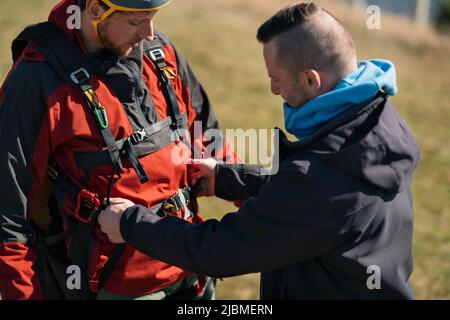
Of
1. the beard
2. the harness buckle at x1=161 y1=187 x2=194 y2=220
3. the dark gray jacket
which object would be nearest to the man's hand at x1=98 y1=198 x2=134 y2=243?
the dark gray jacket

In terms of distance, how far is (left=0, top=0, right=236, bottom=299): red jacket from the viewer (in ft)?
9.70

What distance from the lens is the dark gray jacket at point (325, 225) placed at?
8.20ft

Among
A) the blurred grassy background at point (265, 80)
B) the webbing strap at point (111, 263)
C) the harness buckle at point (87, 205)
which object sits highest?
the harness buckle at point (87, 205)

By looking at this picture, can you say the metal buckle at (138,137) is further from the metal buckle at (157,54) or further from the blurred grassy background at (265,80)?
the blurred grassy background at (265,80)

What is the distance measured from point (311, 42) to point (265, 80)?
879 cm

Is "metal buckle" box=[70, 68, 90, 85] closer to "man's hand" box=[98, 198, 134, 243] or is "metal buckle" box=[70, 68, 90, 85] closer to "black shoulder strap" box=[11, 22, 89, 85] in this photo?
"black shoulder strap" box=[11, 22, 89, 85]

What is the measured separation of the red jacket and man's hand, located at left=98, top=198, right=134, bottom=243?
0.60ft

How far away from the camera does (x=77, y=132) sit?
3016mm

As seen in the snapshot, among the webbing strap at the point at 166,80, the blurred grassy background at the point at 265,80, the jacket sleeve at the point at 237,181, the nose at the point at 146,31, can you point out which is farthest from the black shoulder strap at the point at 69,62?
the blurred grassy background at the point at 265,80

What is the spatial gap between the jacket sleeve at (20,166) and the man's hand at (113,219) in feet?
1.27

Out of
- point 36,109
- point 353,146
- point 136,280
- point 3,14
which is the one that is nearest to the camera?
point 353,146

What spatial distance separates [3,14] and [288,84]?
9913mm
